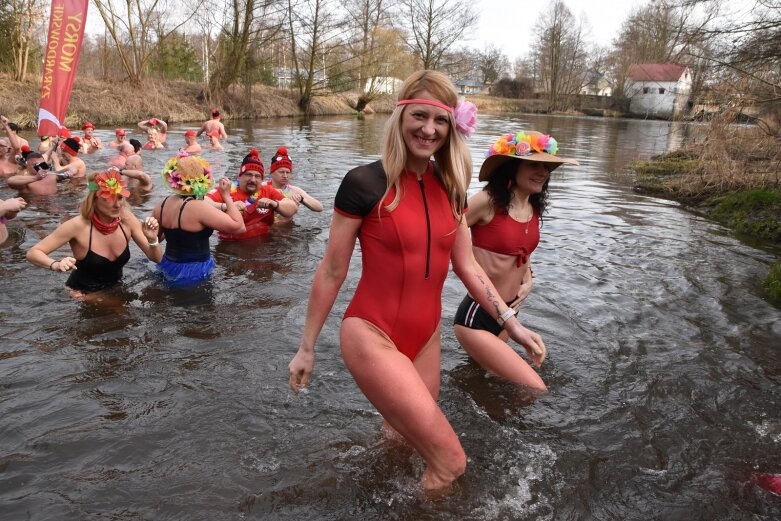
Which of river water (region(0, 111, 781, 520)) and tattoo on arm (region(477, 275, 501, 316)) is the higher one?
tattoo on arm (region(477, 275, 501, 316))

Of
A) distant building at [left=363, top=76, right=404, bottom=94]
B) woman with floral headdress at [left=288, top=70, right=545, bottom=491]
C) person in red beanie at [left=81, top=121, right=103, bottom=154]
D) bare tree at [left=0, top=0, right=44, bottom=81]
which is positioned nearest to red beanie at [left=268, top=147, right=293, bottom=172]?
woman with floral headdress at [left=288, top=70, right=545, bottom=491]

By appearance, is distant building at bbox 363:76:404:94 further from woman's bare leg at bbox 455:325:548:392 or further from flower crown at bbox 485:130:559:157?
woman's bare leg at bbox 455:325:548:392

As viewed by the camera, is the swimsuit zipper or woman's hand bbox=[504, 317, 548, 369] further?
woman's hand bbox=[504, 317, 548, 369]

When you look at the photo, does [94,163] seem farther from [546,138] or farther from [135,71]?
[135,71]

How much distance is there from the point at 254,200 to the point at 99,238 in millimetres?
2932

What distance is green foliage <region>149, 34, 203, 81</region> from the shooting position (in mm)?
40200

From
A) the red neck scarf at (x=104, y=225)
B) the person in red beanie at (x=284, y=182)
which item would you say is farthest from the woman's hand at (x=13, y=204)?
the person in red beanie at (x=284, y=182)

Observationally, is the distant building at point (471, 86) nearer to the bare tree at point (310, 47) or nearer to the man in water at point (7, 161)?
the bare tree at point (310, 47)

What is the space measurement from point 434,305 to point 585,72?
77895mm

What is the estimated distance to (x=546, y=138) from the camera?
4125 millimetres

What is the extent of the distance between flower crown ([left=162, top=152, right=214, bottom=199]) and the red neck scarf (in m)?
0.72

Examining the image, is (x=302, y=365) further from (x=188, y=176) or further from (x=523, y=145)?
(x=188, y=176)

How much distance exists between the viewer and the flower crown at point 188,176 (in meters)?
5.86

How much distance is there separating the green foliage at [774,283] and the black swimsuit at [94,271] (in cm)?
710
